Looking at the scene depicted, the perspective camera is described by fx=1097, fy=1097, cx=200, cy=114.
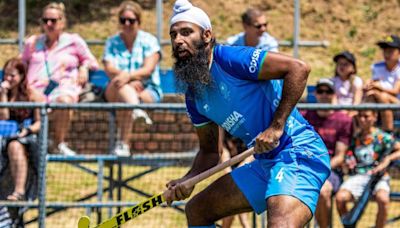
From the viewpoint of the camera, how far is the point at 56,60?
11.3 metres

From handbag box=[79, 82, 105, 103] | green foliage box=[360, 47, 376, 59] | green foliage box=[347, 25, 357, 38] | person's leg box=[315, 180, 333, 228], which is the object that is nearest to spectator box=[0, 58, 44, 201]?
handbag box=[79, 82, 105, 103]

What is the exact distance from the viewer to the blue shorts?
23.0ft

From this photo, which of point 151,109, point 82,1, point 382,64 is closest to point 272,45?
point 382,64

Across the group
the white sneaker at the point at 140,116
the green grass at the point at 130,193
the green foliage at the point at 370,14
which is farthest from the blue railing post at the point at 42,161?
the green foliage at the point at 370,14

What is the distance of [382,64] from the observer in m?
11.7

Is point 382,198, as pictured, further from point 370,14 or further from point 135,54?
point 370,14

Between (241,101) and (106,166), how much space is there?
158 inches

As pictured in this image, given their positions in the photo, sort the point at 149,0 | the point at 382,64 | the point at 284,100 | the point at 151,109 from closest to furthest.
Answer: the point at 284,100, the point at 151,109, the point at 382,64, the point at 149,0

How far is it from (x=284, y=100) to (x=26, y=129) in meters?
3.98

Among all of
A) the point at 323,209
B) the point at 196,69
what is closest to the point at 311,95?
the point at 323,209

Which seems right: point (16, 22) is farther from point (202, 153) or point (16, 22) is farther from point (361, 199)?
point (202, 153)

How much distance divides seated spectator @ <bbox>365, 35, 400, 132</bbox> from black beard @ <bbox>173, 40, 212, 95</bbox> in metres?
4.15

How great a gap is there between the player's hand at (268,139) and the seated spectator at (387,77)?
418 centimetres

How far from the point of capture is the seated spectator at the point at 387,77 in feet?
35.8
